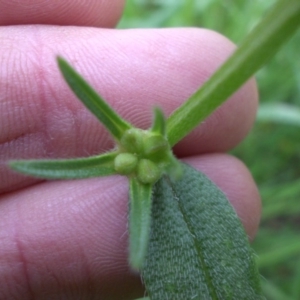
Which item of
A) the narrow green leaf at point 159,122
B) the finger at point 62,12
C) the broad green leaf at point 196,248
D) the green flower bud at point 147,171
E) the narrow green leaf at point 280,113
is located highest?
the narrow green leaf at point 159,122

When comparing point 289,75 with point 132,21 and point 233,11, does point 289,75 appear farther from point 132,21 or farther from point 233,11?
point 132,21

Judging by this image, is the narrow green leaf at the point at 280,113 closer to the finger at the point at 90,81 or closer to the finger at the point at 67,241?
the finger at the point at 90,81

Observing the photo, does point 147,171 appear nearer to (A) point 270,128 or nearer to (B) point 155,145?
(B) point 155,145

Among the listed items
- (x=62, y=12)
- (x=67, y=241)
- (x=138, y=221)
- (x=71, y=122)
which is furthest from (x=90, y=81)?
(x=138, y=221)

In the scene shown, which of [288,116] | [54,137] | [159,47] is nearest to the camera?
[54,137]

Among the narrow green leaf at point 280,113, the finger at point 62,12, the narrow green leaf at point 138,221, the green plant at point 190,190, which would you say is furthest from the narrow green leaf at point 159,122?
the narrow green leaf at point 280,113

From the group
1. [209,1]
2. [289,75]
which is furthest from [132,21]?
[289,75]
